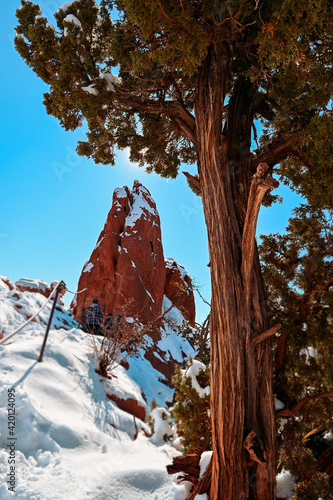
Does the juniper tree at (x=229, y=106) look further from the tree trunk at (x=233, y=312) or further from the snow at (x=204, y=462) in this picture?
the snow at (x=204, y=462)

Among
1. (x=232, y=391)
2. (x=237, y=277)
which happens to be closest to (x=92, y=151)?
(x=237, y=277)

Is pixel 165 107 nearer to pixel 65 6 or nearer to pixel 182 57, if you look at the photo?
pixel 182 57

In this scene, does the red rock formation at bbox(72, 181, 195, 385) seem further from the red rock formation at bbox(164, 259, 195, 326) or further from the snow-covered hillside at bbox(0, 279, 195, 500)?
the snow-covered hillside at bbox(0, 279, 195, 500)

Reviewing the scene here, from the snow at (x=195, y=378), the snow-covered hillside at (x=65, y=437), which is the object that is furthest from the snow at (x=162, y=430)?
the snow at (x=195, y=378)

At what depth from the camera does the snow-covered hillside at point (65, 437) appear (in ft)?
10.0

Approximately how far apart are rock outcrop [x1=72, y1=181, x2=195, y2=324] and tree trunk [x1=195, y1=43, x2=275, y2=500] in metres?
18.8

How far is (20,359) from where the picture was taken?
4844mm

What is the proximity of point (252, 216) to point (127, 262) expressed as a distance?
862 inches

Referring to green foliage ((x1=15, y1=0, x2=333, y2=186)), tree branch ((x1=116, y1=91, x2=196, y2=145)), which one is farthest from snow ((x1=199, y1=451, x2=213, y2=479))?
tree branch ((x1=116, y1=91, x2=196, y2=145))

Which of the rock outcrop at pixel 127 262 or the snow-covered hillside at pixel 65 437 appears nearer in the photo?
the snow-covered hillside at pixel 65 437

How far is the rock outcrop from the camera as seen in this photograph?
23578mm

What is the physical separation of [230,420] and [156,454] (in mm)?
2370

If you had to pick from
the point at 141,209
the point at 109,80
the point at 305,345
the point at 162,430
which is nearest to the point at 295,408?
the point at 305,345

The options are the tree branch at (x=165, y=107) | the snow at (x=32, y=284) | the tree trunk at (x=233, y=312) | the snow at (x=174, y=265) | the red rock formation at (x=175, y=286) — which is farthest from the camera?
the snow at (x=174, y=265)
